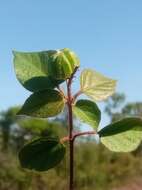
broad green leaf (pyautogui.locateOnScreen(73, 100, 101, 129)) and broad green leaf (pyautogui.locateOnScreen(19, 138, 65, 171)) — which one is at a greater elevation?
broad green leaf (pyautogui.locateOnScreen(73, 100, 101, 129))

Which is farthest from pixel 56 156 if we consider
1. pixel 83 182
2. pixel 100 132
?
pixel 83 182

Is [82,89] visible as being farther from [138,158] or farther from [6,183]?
[138,158]

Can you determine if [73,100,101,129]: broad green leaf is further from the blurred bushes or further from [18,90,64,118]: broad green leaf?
the blurred bushes

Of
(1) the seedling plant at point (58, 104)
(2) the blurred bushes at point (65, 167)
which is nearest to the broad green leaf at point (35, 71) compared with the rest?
(1) the seedling plant at point (58, 104)

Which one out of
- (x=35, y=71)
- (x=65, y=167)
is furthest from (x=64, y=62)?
(x=65, y=167)

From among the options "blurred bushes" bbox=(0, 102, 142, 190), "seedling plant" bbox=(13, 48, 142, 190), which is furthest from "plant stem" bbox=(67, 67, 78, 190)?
"blurred bushes" bbox=(0, 102, 142, 190)

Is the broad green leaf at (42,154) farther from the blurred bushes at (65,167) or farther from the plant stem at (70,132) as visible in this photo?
the blurred bushes at (65,167)

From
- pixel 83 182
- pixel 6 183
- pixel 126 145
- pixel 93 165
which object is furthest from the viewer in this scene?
pixel 93 165
